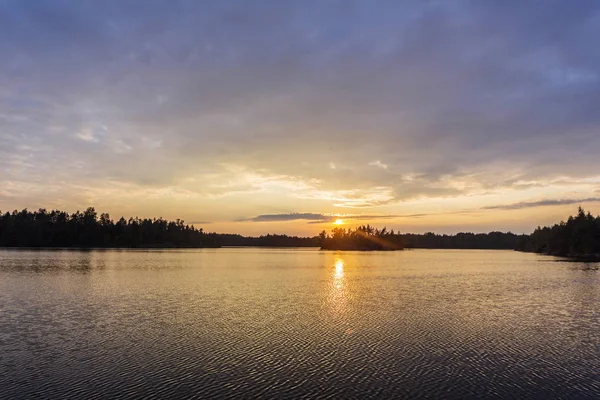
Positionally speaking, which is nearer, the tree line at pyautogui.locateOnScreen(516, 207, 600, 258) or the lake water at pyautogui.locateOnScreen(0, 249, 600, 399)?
the lake water at pyautogui.locateOnScreen(0, 249, 600, 399)

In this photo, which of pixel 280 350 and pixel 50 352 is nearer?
pixel 50 352

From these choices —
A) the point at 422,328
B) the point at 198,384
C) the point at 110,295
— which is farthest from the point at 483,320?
the point at 110,295

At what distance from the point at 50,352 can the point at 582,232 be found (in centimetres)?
19124

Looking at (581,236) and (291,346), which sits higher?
(581,236)

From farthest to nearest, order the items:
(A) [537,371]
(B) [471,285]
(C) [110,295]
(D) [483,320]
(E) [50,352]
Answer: (B) [471,285], (C) [110,295], (D) [483,320], (E) [50,352], (A) [537,371]

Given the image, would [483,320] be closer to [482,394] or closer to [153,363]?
[482,394]

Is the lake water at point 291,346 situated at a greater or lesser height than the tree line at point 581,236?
lesser

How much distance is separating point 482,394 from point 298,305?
25.0 metres

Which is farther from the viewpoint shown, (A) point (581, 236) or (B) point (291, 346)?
(A) point (581, 236)

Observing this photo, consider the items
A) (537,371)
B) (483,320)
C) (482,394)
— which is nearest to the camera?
(482,394)

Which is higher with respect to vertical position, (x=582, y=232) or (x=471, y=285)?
(x=582, y=232)

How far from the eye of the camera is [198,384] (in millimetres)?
18516

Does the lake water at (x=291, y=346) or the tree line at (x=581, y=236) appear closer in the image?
the lake water at (x=291, y=346)

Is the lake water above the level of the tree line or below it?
below
